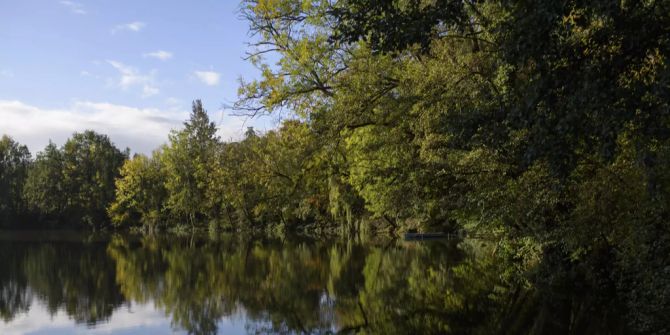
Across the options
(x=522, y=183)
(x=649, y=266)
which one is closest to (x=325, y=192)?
(x=522, y=183)

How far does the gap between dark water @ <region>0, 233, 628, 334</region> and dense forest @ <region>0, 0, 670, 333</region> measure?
1.90 meters

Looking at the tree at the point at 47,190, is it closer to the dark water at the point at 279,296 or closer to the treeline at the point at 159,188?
the treeline at the point at 159,188

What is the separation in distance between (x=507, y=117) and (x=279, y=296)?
11.2m

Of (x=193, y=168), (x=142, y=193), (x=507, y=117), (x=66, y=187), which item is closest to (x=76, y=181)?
(x=66, y=187)

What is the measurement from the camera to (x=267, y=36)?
16922 mm

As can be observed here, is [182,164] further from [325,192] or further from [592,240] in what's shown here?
[592,240]

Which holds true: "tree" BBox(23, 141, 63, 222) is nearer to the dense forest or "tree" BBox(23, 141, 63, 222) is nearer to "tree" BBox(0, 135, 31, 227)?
"tree" BBox(0, 135, 31, 227)

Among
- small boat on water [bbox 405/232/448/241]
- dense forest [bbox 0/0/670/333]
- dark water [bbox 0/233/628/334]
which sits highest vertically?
dense forest [bbox 0/0/670/333]

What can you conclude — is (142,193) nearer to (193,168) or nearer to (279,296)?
(193,168)

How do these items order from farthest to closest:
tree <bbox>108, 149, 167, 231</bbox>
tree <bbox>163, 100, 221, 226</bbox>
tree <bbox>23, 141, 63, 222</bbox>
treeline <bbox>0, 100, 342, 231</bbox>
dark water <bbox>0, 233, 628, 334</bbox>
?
tree <bbox>23, 141, 63, 222</bbox>, tree <bbox>108, 149, 167, 231</bbox>, tree <bbox>163, 100, 221, 226</bbox>, treeline <bbox>0, 100, 342, 231</bbox>, dark water <bbox>0, 233, 628, 334</bbox>

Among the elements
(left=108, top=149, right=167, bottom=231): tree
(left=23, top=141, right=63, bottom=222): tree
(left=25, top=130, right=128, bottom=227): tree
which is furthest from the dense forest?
(left=23, top=141, right=63, bottom=222): tree

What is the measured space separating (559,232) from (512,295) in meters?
2.74

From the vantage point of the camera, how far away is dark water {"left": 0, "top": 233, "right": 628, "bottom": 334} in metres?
12.3

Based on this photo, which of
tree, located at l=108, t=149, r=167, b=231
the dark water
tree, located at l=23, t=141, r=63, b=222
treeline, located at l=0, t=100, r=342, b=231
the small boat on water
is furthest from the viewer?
tree, located at l=23, t=141, r=63, b=222
